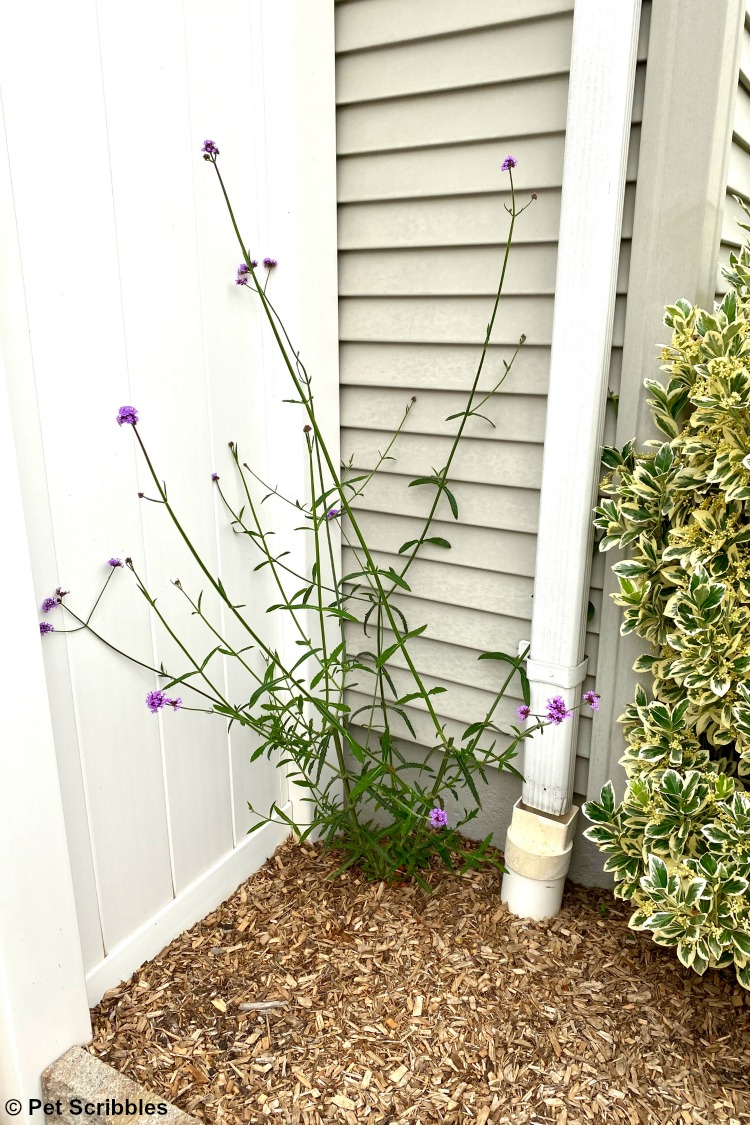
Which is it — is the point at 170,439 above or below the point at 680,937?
above

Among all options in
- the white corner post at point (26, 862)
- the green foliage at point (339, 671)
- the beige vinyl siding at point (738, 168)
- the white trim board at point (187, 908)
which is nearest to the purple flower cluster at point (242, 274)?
the green foliage at point (339, 671)

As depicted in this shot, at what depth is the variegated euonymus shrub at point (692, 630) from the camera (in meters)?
1.45

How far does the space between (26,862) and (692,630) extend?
1277 millimetres

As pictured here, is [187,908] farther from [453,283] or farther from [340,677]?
[453,283]

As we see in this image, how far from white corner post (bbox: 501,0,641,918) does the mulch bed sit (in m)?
0.18

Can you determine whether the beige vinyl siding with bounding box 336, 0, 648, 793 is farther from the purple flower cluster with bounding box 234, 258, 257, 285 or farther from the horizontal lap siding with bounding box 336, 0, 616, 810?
the purple flower cluster with bounding box 234, 258, 257, 285

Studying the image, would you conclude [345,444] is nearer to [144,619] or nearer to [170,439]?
[170,439]

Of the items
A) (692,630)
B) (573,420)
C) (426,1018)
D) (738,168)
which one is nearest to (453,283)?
(573,420)

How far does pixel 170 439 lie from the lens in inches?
65.9

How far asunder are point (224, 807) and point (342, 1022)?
1.90ft

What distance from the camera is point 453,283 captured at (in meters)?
1.82

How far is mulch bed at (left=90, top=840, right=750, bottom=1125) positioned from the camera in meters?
1.46

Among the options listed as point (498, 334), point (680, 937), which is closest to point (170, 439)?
point (498, 334)

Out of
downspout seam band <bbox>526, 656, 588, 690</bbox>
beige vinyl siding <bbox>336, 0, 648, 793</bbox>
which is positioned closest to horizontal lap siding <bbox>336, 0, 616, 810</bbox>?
beige vinyl siding <bbox>336, 0, 648, 793</bbox>
